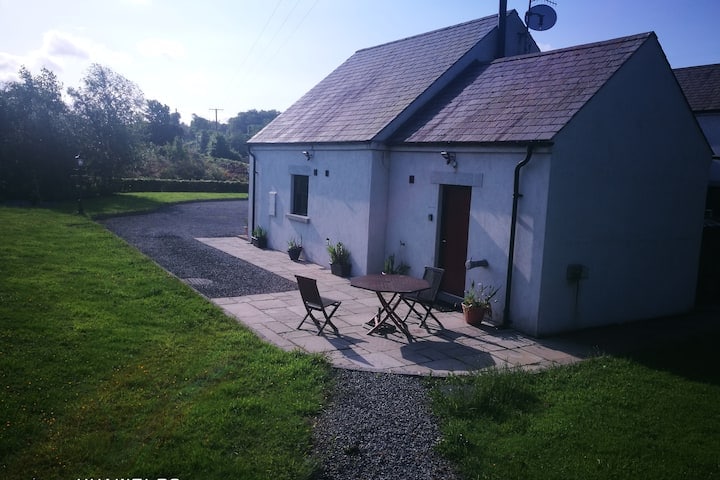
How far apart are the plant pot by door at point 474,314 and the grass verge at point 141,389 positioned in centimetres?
351

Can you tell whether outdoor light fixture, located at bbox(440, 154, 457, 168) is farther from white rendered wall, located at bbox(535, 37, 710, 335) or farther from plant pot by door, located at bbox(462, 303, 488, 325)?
plant pot by door, located at bbox(462, 303, 488, 325)

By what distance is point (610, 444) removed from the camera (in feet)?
17.6

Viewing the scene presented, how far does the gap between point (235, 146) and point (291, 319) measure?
78500 millimetres

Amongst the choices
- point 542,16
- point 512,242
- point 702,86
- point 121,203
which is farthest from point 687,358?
point 121,203

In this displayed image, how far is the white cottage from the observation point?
9484 millimetres

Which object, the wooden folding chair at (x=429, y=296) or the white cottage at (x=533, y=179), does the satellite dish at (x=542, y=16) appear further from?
the wooden folding chair at (x=429, y=296)

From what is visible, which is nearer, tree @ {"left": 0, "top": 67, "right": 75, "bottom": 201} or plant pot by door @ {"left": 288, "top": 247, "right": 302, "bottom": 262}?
plant pot by door @ {"left": 288, "top": 247, "right": 302, "bottom": 262}

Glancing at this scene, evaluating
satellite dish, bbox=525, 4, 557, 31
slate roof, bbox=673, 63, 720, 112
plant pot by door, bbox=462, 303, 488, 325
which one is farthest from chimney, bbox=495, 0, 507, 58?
plant pot by door, bbox=462, 303, 488, 325

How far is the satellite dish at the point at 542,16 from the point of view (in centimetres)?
1532

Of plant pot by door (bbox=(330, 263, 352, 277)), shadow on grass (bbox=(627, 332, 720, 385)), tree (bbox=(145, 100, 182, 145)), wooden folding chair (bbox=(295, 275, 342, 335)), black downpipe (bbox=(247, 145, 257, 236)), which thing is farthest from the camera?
tree (bbox=(145, 100, 182, 145))

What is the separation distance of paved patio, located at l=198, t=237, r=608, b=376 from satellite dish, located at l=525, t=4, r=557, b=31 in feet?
30.8

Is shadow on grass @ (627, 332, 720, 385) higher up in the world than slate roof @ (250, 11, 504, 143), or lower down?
lower down

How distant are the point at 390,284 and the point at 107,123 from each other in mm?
31125

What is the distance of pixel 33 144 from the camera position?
29.6m
